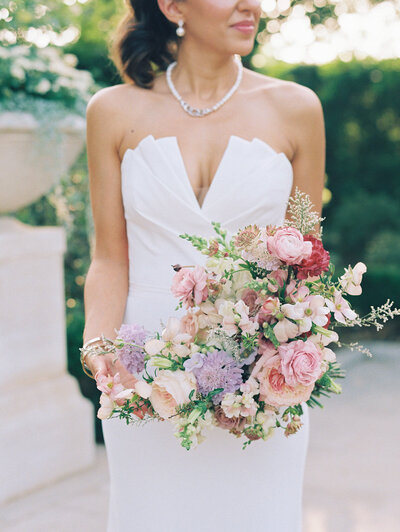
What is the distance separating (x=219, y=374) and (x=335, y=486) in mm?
2982

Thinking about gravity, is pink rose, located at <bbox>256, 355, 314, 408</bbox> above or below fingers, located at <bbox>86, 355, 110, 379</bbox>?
above

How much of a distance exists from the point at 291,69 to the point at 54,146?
6.39 m

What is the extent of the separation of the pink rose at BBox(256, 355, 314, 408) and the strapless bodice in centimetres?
65

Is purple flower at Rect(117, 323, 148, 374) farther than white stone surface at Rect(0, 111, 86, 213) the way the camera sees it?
No

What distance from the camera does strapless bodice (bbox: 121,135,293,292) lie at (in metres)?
2.07

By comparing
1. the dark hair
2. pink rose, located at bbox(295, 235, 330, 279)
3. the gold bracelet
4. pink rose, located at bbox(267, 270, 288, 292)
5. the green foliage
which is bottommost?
the green foliage

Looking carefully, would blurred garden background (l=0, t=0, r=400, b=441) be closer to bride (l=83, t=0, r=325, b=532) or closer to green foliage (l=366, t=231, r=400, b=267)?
green foliage (l=366, t=231, r=400, b=267)

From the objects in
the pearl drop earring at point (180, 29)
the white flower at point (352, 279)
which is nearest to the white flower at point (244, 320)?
the white flower at point (352, 279)

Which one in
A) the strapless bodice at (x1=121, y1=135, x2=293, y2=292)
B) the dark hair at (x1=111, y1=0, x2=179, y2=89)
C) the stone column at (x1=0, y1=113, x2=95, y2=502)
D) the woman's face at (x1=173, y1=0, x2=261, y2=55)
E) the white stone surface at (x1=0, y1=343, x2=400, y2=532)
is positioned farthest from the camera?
the stone column at (x1=0, y1=113, x2=95, y2=502)

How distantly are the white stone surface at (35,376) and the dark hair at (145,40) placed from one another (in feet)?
6.22

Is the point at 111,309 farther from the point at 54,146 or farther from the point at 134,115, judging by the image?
the point at 54,146

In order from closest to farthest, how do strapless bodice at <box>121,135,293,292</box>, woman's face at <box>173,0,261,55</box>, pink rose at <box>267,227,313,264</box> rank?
pink rose at <box>267,227,313,264</box>
woman's face at <box>173,0,261,55</box>
strapless bodice at <box>121,135,293,292</box>

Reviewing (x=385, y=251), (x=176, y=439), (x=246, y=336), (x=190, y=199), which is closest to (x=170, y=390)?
(x=246, y=336)

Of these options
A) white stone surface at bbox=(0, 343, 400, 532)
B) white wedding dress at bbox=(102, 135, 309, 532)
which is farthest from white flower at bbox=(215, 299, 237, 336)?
white stone surface at bbox=(0, 343, 400, 532)
